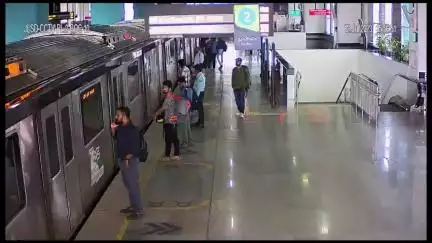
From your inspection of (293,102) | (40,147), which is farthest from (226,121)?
(40,147)

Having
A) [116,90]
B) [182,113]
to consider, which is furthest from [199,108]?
[116,90]

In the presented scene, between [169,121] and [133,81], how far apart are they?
2466mm

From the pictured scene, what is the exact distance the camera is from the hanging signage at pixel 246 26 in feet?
41.4

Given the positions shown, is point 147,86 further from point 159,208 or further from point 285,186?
point 159,208

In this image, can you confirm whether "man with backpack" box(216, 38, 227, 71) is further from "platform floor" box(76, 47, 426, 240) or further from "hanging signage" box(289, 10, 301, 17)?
"platform floor" box(76, 47, 426, 240)

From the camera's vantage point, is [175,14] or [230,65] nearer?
[175,14]

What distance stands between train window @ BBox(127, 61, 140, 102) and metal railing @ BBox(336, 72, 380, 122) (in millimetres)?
5279

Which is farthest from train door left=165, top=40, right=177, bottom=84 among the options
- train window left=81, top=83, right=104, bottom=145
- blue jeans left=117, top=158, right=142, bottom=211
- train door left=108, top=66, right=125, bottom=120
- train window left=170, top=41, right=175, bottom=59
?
blue jeans left=117, top=158, right=142, bottom=211

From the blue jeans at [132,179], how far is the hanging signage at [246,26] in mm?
4752

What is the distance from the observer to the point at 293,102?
54.3ft

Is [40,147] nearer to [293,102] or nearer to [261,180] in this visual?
[261,180]

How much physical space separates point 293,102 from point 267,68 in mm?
5987

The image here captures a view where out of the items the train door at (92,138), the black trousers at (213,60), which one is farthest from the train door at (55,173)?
the black trousers at (213,60)

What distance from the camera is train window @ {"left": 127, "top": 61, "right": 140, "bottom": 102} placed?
41.4 ft
